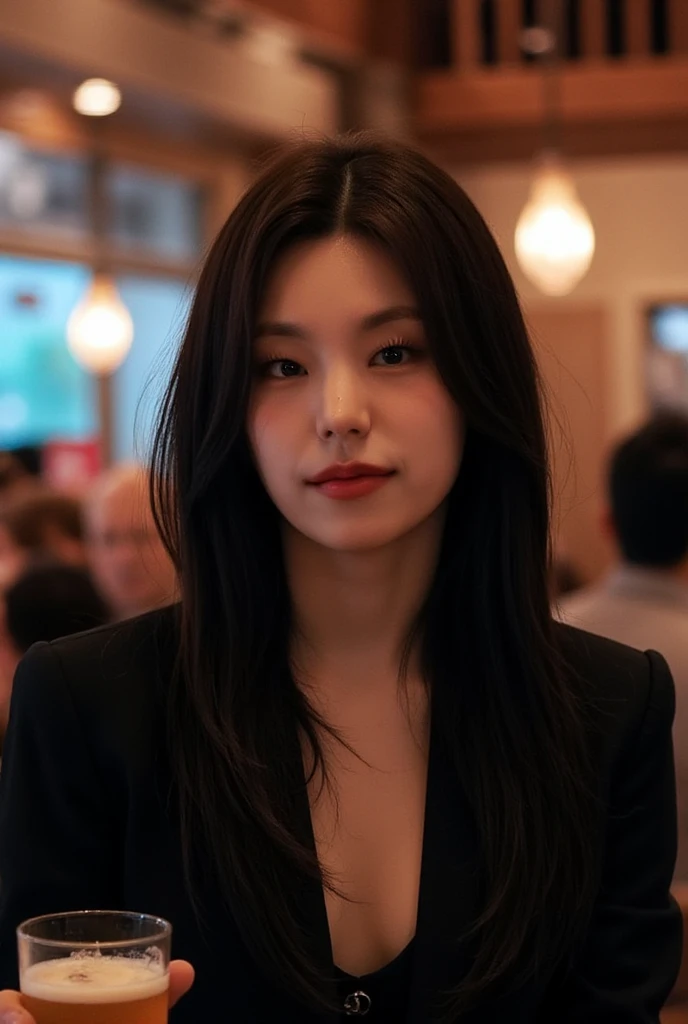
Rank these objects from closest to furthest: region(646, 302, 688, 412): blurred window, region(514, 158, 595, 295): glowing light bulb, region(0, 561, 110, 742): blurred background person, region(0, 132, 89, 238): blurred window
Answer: region(0, 561, 110, 742): blurred background person
region(514, 158, 595, 295): glowing light bulb
region(0, 132, 89, 238): blurred window
region(646, 302, 688, 412): blurred window

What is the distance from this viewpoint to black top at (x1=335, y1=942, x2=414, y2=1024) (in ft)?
4.87

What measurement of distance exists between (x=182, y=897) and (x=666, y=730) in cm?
53

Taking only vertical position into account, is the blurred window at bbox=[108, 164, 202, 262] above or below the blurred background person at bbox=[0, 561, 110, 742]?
above

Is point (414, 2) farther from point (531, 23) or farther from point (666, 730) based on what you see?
point (666, 730)

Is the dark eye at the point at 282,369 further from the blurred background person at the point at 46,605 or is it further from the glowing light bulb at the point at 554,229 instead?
the glowing light bulb at the point at 554,229

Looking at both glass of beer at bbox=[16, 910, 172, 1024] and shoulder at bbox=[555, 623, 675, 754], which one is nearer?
glass of beer at bbox=[16, 910, 172, 1024]

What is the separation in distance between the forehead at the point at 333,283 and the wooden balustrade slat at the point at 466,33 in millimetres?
8053

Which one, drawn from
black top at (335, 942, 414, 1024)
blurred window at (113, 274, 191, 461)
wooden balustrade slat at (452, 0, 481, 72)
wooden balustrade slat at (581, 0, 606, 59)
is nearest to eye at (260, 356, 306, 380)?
black top at (335, 942, 414, 1024)

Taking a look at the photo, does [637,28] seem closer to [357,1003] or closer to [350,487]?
[350,487]

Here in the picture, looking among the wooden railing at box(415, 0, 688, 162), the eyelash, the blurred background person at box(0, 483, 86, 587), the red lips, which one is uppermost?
the wooden railing at box(415, 0, 688, 162)

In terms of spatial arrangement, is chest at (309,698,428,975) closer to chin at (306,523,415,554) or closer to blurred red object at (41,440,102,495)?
chin at (306,523,415,554)

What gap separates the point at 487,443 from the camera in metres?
A: 1.66

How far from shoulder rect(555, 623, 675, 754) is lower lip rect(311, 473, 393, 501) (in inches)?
13.5

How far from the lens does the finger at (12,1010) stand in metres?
1.11
